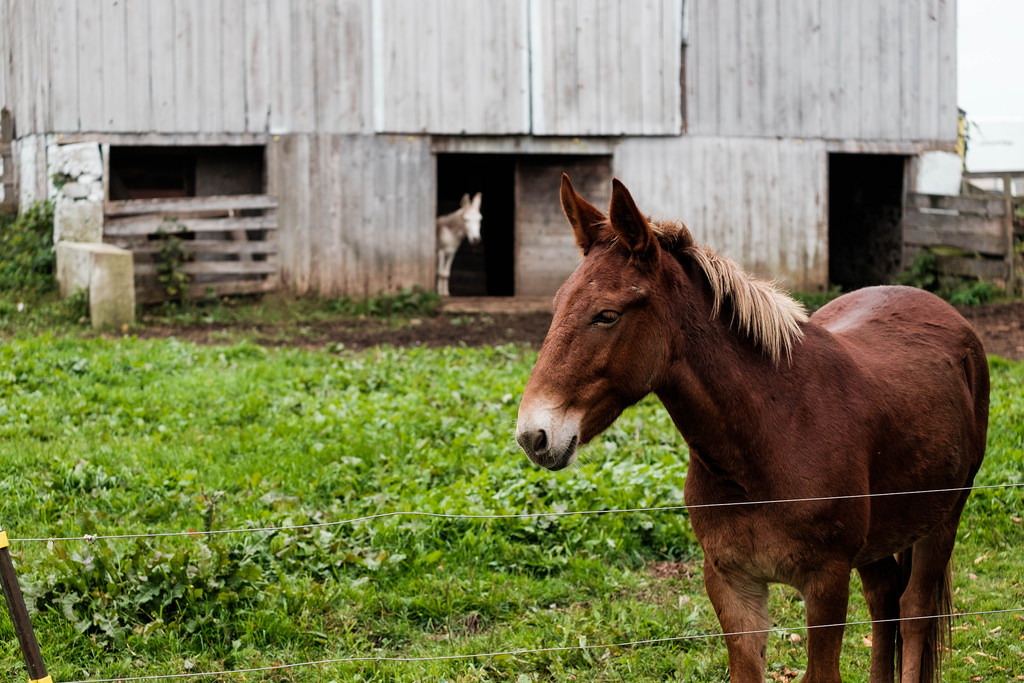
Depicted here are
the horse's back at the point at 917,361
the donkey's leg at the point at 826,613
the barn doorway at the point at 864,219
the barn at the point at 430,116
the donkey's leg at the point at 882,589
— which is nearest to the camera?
the donkey's leg at the point at 826,613

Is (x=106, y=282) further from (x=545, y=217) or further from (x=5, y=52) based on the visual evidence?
(x=5, y=52)

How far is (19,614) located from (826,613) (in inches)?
99.1

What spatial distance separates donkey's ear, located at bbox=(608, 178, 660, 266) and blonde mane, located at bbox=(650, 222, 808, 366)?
153mm

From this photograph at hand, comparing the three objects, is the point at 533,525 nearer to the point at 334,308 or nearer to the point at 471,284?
the point at 334,308

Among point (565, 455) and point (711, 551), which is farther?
point (711, 551)

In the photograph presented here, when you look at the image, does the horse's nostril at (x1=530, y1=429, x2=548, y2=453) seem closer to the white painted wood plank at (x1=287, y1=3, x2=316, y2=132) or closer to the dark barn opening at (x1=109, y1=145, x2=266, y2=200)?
the white painted wood plank at (x1=287, y1=3, x2=316, y2=132)

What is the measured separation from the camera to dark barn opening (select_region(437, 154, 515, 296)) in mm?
21609

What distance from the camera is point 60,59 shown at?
14305mm

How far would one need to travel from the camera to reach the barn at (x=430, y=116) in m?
14.5

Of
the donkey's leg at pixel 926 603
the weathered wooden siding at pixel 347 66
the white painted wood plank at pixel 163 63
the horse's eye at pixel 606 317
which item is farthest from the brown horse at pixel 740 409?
the white painted wood plank at pixel 163 63

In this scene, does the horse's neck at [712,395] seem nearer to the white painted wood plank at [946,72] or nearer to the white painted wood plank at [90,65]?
the white painted wood plank at [90,65]

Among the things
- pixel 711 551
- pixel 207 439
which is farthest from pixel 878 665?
pixel 207 439

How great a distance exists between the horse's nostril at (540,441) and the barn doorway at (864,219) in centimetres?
1541

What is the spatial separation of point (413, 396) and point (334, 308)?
7.02 m
